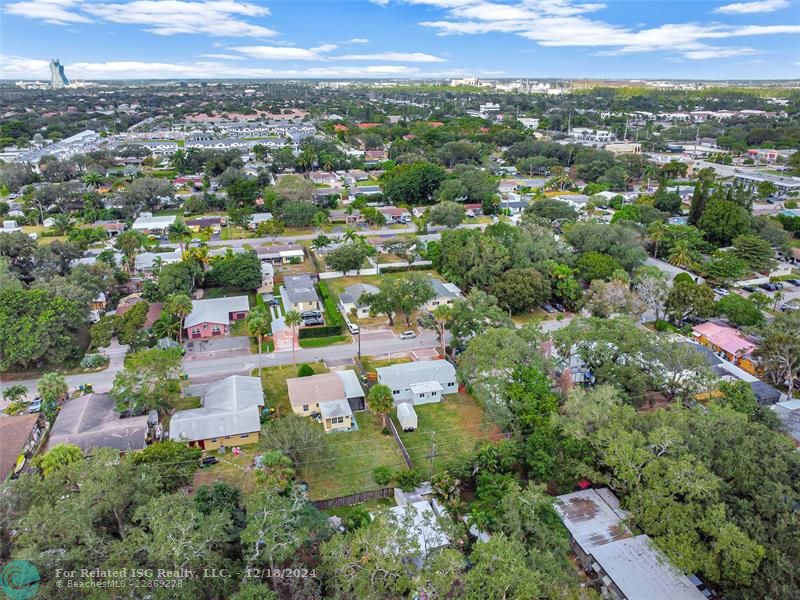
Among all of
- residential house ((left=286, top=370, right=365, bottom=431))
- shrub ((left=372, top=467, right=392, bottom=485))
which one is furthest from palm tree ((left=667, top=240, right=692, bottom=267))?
shrub ((left=372, top=467, right=392, bottom=485))

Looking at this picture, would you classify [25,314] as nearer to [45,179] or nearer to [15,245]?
[15,245]

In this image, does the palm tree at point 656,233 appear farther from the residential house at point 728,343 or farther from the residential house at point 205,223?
the residential house at point 205,223

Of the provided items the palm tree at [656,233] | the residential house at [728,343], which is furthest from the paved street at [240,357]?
the palm tree at [656,233]

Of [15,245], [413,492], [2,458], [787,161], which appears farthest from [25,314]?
[787,161]

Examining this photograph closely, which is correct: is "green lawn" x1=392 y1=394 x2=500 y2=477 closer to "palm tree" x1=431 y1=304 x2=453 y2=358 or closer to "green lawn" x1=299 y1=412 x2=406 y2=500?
"green lawn" x1=299 y1=412 x2=406 y2=500

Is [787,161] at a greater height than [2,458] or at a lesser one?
greater

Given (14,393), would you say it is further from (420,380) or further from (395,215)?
(395,215)
